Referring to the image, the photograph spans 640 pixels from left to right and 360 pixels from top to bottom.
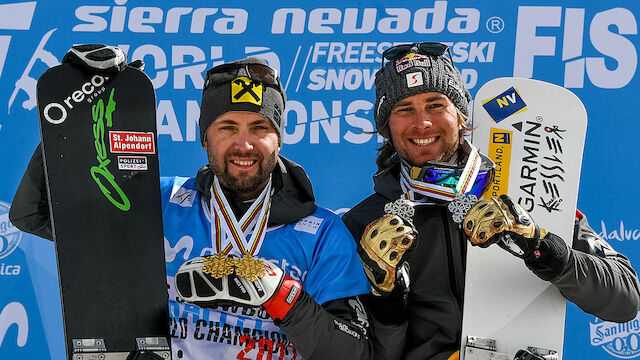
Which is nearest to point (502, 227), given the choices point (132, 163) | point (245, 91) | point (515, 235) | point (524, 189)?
point (515, 235)

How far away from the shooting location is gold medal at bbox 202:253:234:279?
200 centimetres

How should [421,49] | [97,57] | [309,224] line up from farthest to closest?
[421,49] → [309,224] → [97,57]

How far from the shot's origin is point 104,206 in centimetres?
235

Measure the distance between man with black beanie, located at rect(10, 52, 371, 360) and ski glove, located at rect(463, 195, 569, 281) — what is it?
0.48m

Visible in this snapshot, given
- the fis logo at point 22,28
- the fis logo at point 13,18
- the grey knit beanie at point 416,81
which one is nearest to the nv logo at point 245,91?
the grey knit beanie at point 416,81

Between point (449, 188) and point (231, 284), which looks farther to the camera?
point (449, 188)

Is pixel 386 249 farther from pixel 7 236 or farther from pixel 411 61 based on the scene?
pixel 7 236

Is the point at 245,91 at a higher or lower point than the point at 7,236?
higher

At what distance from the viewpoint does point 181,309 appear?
2.34m

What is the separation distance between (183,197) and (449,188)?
1.03 m

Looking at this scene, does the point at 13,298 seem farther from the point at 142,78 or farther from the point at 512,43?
the point at 512,43

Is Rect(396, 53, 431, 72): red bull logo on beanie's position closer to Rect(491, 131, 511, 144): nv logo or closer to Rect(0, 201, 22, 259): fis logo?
Rect(491, 131, 511, 144): nv logo

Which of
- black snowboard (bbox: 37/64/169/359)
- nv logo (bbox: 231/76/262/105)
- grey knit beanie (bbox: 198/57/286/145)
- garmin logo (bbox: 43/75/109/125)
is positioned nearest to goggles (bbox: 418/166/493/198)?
grey knit beanie (bbox: 198/57/286/145)

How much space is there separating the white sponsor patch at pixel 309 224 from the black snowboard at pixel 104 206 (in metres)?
0.52
